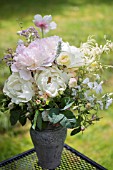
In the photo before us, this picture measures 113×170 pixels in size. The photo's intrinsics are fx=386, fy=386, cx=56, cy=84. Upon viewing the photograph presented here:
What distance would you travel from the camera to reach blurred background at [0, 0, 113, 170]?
7.71 feet

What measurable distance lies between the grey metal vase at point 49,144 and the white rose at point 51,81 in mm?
154

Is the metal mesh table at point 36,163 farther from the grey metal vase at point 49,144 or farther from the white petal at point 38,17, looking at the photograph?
the white petal at point 38,17

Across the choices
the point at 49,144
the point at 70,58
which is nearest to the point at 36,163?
the point at 49,144

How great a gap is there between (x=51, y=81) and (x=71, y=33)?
3229 mm

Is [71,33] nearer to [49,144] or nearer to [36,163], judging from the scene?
[36,163]

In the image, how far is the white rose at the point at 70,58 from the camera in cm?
124

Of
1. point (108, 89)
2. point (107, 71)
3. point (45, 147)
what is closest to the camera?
point (45, 147)

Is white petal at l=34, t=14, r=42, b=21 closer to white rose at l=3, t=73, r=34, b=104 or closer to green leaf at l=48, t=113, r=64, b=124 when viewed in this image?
white rose at l=3, t=73, r=34, b=104

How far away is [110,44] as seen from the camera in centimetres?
130

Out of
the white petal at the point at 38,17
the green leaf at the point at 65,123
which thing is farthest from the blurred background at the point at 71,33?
the green leaf at the point at 65,123

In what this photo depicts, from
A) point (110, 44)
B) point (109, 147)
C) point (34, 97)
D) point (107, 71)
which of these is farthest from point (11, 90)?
point (107, 71)

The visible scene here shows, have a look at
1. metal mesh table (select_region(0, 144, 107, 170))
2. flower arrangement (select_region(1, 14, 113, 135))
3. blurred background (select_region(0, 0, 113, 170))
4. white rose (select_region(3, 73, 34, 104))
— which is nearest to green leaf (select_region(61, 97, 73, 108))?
flower arrangement (select_region(1, 14, 113, 135))

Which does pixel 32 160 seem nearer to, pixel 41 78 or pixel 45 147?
pixel 45 147

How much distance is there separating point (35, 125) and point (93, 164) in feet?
1.50
